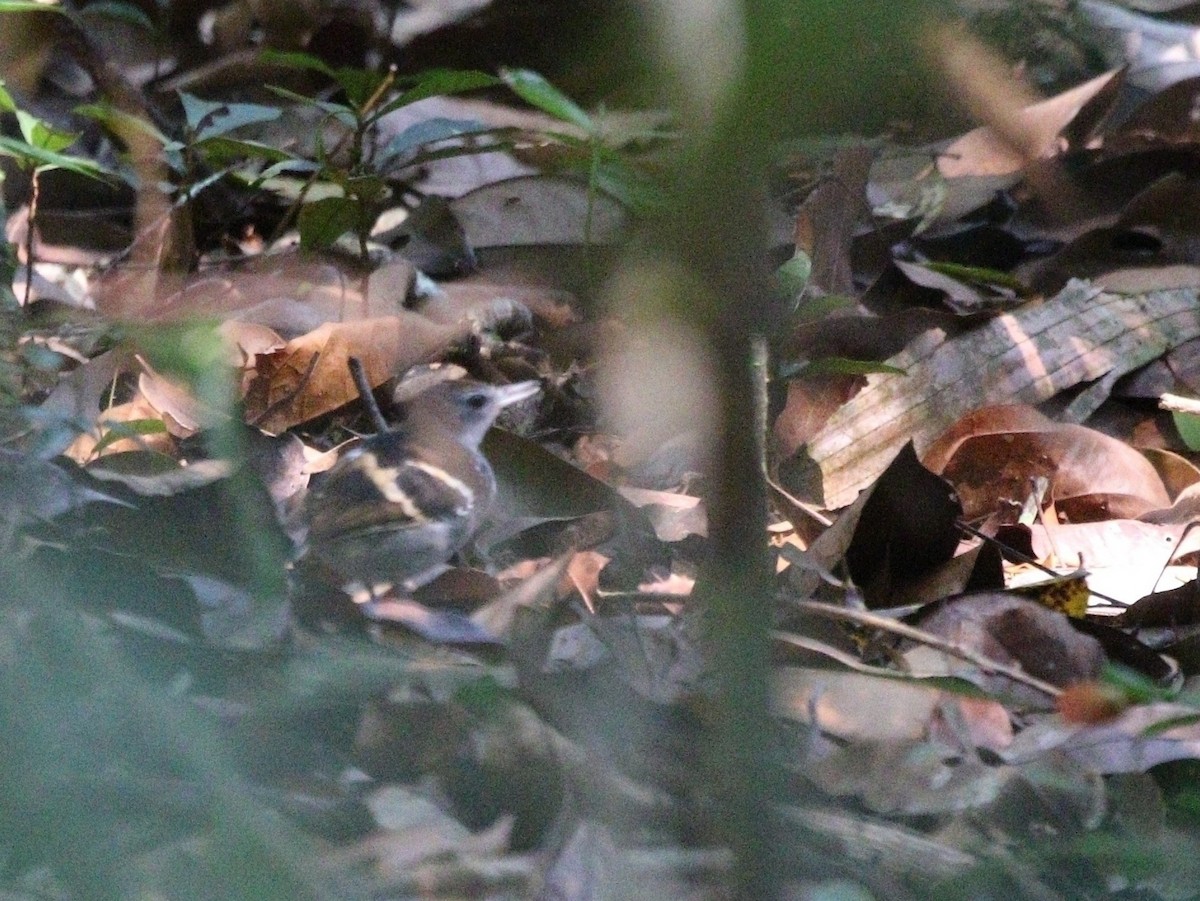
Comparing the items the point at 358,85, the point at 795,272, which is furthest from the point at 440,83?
the point at 795,272

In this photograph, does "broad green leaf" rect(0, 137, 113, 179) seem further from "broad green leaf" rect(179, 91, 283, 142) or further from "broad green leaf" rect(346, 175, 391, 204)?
"broad green leaf" rect(346, 175, 391, 204)

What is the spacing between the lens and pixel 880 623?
262 centimetres

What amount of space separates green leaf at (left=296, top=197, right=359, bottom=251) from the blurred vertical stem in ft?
10.5

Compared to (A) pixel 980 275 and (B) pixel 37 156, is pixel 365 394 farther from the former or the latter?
(A) pixel 980 275

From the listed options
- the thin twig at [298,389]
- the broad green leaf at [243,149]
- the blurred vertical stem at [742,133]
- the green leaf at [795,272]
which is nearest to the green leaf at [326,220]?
the broad green leaf at [243,149]

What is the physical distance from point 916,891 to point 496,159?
3.62 meters

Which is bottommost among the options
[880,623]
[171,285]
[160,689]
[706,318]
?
[171,285]

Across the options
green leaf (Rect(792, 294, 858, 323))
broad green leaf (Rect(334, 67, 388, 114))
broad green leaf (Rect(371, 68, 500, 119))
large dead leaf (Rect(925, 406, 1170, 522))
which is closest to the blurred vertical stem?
green leaf (Rect(792, 294, 858, 323))

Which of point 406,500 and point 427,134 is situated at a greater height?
point 427,134

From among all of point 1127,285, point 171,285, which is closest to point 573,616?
point 171,285

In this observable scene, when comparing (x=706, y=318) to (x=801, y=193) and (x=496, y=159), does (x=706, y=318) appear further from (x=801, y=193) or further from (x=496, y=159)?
(x=496, y=159)

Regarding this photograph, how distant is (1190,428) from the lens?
3965 mm

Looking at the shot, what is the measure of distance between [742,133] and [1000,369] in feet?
10.8

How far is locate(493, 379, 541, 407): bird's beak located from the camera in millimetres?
3860
